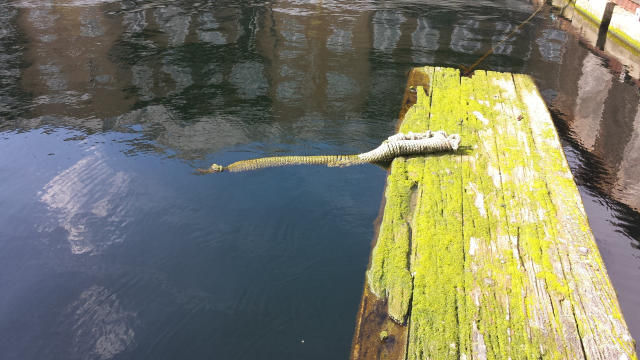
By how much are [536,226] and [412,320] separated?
2.28 m

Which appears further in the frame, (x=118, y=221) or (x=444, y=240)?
(x=118, y=221)

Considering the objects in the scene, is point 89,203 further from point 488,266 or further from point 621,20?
A: point 621,20

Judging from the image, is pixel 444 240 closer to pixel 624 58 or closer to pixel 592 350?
pixel 592 350

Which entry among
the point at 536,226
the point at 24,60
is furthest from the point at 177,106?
the point at 536,226

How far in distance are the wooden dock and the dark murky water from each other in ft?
3.05

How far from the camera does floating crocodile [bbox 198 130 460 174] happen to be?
7.53 metres

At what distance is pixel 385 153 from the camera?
7770 mm

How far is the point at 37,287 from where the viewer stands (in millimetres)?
6234

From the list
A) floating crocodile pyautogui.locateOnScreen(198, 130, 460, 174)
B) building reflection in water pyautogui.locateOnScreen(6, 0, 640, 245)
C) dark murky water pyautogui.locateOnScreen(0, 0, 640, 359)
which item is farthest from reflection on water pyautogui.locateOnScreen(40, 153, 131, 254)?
floating crocodile pyautogui.locateOnScreen(198, 130, 460, 174)

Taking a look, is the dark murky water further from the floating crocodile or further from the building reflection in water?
the floating crocodile

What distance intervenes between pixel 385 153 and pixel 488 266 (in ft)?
10.1

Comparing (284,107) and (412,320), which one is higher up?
(412,320)

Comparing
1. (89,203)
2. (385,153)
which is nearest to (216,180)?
(89,203)

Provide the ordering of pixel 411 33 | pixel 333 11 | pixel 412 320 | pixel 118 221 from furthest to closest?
pixel 333 11 → pixel 411 33 → pixel 118 221 → pixel 412 320
